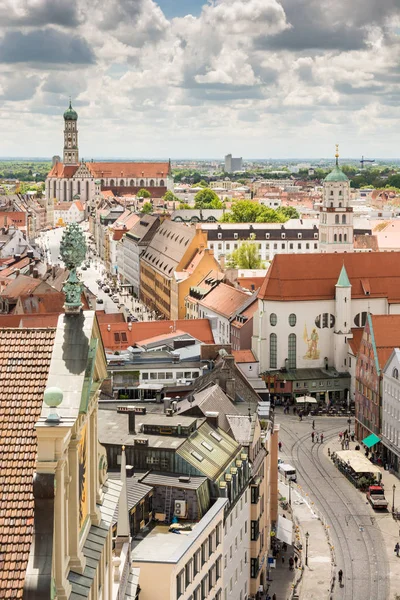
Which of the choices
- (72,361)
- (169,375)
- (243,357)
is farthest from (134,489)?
(243,357)

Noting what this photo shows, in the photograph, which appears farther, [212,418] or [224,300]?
[224,300]

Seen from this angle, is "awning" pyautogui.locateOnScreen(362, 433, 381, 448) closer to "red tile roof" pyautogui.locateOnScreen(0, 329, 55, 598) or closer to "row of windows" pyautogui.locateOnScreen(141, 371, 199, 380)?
"row of windows" pyautogui.locateOnScreen(141, 371, 199, 380)

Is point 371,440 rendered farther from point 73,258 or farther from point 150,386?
point 73,258

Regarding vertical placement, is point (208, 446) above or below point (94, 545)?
below

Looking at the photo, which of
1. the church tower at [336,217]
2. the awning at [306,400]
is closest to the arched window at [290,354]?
the awning at [306,400]

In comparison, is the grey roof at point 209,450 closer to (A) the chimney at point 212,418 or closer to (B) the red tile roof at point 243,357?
(A) the chimney at point 212,418

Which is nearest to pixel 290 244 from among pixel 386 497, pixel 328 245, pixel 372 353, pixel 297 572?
pixel 328 245

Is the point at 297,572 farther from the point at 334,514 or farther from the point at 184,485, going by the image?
the point at 184,485
